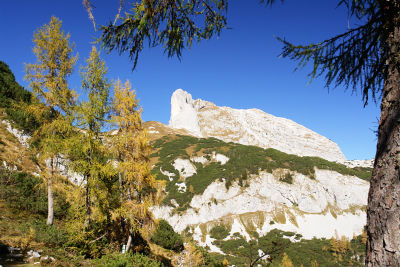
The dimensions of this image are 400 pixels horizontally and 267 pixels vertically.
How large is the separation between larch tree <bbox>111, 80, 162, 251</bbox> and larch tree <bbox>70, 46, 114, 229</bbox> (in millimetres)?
583

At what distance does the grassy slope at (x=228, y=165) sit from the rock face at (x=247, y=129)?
5577 cm

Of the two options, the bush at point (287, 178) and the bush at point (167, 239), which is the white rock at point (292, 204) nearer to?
the bush at point (287, 178)

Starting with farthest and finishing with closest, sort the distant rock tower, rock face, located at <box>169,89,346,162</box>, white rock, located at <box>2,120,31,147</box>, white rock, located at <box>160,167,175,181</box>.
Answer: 1. rock face, located at <box>169,89,346,162</box>
2. the distant rock tower
3. white rock, located at <box>160,167,175,181</box>
4. white rock, located at <box>2,120,31,147</box>

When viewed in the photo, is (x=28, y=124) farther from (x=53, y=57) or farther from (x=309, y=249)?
(x=309, y=249)

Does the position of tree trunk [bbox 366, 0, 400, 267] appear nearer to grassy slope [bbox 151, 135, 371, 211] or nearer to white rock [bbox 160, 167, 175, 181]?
grassy slope [bbox 151, 135, 371, 211]

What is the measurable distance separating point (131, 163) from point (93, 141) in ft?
6.14

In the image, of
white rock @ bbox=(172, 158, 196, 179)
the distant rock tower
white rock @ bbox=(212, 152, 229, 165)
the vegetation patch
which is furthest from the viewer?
the distant rock tower

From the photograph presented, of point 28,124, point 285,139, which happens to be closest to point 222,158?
point 28,124

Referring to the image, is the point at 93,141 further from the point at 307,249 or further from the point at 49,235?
the point at 307,249

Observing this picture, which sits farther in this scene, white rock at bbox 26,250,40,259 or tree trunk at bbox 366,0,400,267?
white rock at bbox 26,250,40,259

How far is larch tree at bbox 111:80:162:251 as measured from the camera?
9.19 m

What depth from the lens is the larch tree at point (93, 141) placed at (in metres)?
8.36

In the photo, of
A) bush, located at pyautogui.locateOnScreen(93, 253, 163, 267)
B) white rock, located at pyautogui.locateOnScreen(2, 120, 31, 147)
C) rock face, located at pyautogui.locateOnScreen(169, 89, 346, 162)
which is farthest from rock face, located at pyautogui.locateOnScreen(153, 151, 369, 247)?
rock face, located at pyautogui.locateOnScreen(169, 89, 346, 162)

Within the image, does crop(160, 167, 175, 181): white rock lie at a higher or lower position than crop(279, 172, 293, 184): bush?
higher
